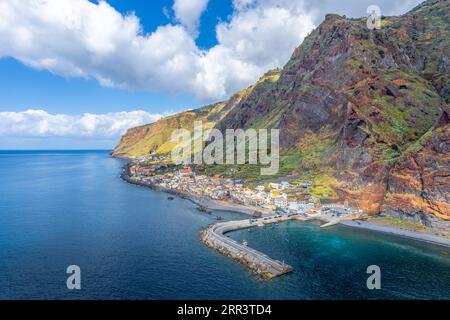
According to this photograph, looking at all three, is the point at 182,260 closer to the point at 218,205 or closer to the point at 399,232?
the point at 218,205

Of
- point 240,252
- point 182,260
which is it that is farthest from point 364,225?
point 182,260

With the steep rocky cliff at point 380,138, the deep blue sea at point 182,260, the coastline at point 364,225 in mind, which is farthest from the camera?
the steep rocky cliff at point 380,138

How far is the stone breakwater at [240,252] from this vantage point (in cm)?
6981

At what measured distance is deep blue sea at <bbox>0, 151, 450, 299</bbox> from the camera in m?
60.5

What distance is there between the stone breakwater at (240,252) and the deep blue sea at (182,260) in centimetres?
202

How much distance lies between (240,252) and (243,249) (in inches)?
80.0

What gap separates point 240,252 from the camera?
79750 mm

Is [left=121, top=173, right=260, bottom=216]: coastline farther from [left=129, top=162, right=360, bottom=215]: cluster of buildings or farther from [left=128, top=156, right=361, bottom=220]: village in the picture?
[left=129, top=162, right=360, bottom=215]: cluster of buildings

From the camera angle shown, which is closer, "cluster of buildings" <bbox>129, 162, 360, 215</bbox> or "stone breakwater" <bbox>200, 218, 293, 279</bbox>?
"stone breakwater" <bbox>200, 218, 293, 279</bbox>

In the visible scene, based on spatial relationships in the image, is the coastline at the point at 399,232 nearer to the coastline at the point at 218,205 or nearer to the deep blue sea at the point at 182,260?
the deep blue sea at the point at 182,260

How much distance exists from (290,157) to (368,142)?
200ft

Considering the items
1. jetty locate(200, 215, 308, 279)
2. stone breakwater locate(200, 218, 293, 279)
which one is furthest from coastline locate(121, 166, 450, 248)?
stone breakwater locate(200, 218, 293, 279)

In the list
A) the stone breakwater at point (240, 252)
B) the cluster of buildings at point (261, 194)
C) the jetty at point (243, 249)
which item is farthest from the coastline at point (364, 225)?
the stone breakwater at point (240, 252)

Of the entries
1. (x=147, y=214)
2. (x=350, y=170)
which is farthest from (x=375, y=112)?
(x=147, y=214)
